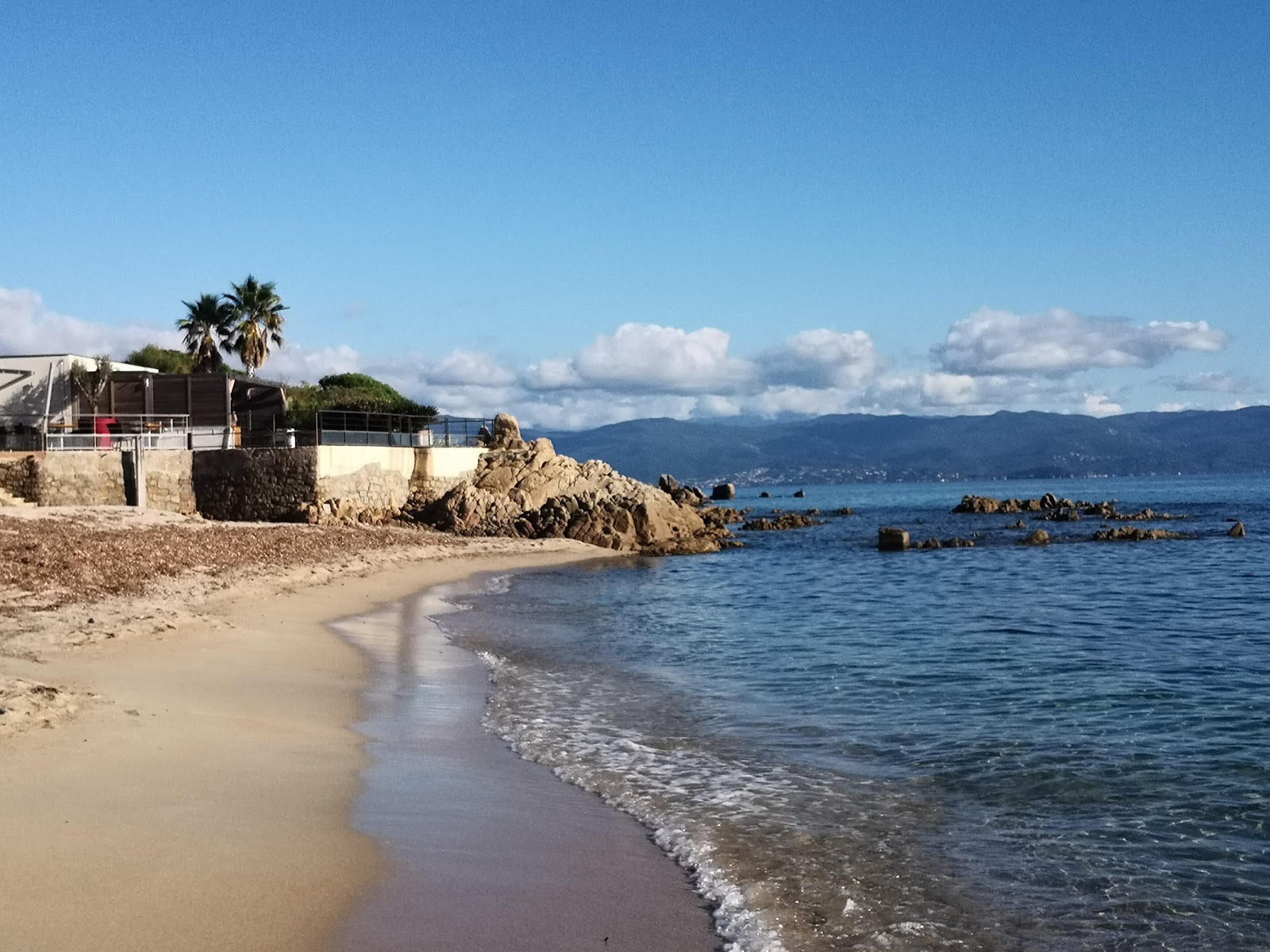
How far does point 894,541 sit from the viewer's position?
1799 inches

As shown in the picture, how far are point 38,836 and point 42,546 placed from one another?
1522 cm

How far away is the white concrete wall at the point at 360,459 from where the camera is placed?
4016 cm

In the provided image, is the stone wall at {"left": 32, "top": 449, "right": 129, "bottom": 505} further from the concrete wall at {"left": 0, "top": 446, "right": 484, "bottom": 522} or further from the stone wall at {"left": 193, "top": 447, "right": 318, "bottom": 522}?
the stone wall at {"left": 193, "top": 447, "right": 318, "bottom": 522}

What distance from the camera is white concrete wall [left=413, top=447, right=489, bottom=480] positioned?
44875mm

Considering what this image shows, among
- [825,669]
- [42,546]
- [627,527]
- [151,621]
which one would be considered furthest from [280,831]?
[627,527]

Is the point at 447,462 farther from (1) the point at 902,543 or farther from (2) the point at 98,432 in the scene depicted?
(1) the point at 902,543

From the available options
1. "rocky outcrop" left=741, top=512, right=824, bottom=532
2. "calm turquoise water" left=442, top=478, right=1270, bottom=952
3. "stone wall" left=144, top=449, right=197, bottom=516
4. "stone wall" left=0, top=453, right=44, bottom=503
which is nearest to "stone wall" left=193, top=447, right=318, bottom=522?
"stone wall" left=144, top=449, right=197, bottom=516

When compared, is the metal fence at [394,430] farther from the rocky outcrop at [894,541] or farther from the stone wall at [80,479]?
the rocky outcrop at [894,541]

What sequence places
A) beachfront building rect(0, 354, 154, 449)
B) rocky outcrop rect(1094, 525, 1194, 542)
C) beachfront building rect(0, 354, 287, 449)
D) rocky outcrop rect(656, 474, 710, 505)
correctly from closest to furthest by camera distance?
beachfront building rect(0, 354, 287, 449) → beachfront building rect(0, 354, 154, 449) → rocky outcrop rect(1094, 525, 1194, 542) → rocky outcrop rect(656, 474, 710, 505)

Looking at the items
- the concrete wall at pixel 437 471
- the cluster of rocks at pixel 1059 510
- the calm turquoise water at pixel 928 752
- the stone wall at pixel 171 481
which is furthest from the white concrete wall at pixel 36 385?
the cluster of rocks at pixel 1059 510

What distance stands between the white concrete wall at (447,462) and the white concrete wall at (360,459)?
579 mm

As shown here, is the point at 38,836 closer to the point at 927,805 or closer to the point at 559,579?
the point at 927,805

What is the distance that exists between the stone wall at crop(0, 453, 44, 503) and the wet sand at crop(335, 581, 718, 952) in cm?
2865

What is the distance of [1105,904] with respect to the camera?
22.1 feet
